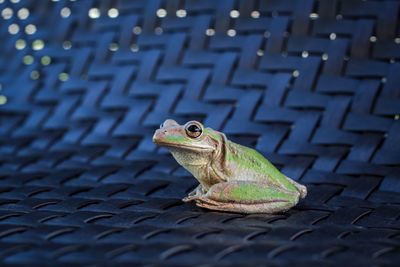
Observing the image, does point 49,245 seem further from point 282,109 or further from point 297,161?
point 282,109

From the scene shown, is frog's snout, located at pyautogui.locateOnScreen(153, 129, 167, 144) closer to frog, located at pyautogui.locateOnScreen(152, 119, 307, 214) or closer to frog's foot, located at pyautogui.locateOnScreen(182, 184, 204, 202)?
frog, located at pyautogui.locateOnScreen(152, 119, 307, 214)

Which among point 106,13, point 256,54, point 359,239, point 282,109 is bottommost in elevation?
point 359,239

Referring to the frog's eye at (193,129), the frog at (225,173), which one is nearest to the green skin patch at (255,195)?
the frog at (225,173)

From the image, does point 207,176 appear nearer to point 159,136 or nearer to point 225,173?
point 225,173

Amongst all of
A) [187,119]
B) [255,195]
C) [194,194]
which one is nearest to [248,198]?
[255,195]

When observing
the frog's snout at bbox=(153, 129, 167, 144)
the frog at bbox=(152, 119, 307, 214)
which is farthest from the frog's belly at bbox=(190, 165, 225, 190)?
the frog's snout at bbox=(153, 129, 167, 144)

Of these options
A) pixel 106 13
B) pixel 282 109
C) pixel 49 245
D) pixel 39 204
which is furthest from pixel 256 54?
pixel 49 245
